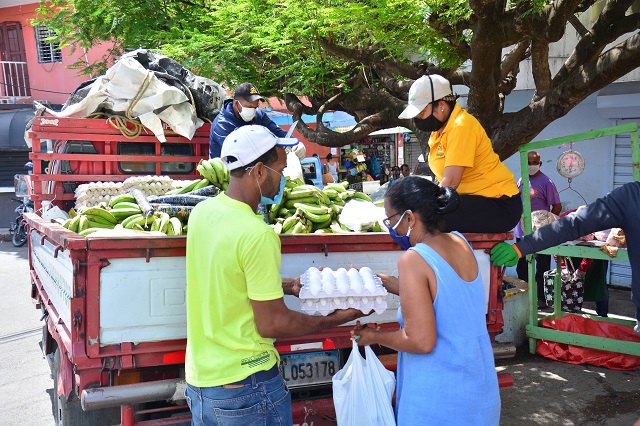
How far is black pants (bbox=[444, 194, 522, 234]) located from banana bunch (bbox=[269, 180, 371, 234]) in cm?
75

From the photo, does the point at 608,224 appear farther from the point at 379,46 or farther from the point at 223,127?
the point at 379,46

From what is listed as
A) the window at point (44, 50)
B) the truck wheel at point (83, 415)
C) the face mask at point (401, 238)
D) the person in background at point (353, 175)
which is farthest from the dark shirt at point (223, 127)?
the window at point (44, 50)

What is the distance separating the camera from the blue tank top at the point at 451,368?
2582mm

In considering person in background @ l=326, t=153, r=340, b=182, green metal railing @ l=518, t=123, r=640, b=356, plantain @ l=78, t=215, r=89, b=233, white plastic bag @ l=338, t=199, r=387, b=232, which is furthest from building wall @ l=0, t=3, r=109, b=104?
white plastic bag @ l=338, t=199, r=387, b=232

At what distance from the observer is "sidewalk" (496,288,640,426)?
204 inches

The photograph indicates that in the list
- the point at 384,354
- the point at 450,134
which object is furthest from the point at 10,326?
the point at 450,134

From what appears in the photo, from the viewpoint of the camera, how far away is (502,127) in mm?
6902

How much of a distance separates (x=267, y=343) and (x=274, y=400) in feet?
0.78

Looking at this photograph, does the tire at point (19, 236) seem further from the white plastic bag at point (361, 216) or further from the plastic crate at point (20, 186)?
the white plastic bag at point (361, 216)

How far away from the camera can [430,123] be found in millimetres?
4121

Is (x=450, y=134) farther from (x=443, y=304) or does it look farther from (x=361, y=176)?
(x=361, y=176)

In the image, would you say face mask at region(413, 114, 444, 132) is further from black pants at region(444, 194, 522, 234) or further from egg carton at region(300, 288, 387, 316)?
egg carton at region(300, 288, 387, 316)

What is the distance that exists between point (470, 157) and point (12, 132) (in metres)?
18.4

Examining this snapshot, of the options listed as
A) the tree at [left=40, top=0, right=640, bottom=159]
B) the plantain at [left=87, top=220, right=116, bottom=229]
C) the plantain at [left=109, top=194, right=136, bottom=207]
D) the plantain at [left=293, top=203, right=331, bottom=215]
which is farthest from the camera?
the tree at [left=40, top=0, right=640, bottom=159]
